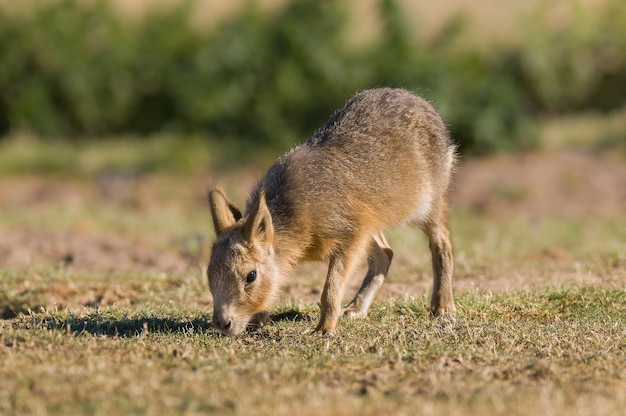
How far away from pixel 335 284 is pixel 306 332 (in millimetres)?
508

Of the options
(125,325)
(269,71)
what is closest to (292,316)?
(125,325)

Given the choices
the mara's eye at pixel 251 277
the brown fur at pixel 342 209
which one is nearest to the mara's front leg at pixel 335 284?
the brown fur at pixel 342 209

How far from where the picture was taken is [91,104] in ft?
70.6

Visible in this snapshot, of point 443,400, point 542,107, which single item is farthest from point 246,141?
point 443,400

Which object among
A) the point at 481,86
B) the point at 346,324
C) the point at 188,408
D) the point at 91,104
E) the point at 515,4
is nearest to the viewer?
the point at 188,408

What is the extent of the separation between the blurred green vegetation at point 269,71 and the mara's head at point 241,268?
1153cm

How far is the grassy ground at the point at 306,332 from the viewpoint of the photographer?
538 centimetres

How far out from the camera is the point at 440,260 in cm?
853

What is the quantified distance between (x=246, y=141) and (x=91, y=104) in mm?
4049

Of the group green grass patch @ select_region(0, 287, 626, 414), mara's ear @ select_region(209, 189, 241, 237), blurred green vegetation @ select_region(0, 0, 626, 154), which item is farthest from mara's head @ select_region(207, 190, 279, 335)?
blurred green vegetation @ select_region(0, 0, 626, 154)

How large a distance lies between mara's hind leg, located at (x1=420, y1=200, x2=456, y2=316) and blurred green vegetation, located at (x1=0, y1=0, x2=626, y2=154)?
10.1 meters

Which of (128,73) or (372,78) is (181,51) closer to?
(128,73)

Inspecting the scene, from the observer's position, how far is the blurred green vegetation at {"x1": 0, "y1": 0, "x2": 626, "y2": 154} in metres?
19.5

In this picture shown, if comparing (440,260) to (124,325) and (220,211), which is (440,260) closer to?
(220,211)
